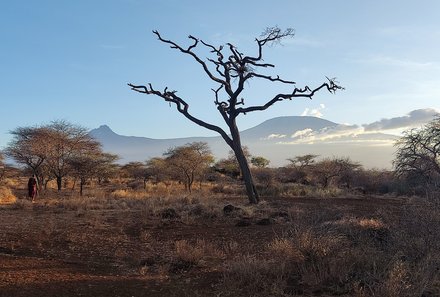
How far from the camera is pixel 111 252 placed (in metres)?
10.4

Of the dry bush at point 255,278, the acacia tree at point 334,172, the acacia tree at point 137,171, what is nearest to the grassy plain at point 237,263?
the dry bush at point 255,278

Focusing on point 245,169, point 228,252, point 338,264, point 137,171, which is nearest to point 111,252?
point 228,252

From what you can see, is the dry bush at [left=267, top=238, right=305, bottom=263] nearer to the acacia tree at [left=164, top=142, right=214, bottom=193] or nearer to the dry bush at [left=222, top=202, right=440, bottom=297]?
the dry bush at [left=222, top=202, right=440, bottom=297]

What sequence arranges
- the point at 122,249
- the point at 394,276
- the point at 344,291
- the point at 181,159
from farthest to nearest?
the point at 181,159 < the point at 122,249 < the point at 344,291 < the point at 394,276

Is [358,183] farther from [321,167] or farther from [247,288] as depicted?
[247,288]

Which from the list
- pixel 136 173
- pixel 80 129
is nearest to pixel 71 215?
pixel 80 129

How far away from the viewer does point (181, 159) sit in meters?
45.5

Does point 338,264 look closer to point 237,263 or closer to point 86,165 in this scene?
point 237,263

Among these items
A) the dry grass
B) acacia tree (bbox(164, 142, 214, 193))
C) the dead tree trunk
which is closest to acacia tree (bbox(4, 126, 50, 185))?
acacia tree (bbox(164, 142, 214, 193))

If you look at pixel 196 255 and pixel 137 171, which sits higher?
pixel 137 171

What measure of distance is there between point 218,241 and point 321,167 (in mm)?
36660

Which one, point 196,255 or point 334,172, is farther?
point 334,172

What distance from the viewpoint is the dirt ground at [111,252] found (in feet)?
23.7

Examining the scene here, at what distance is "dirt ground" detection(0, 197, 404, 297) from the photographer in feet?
23.7
